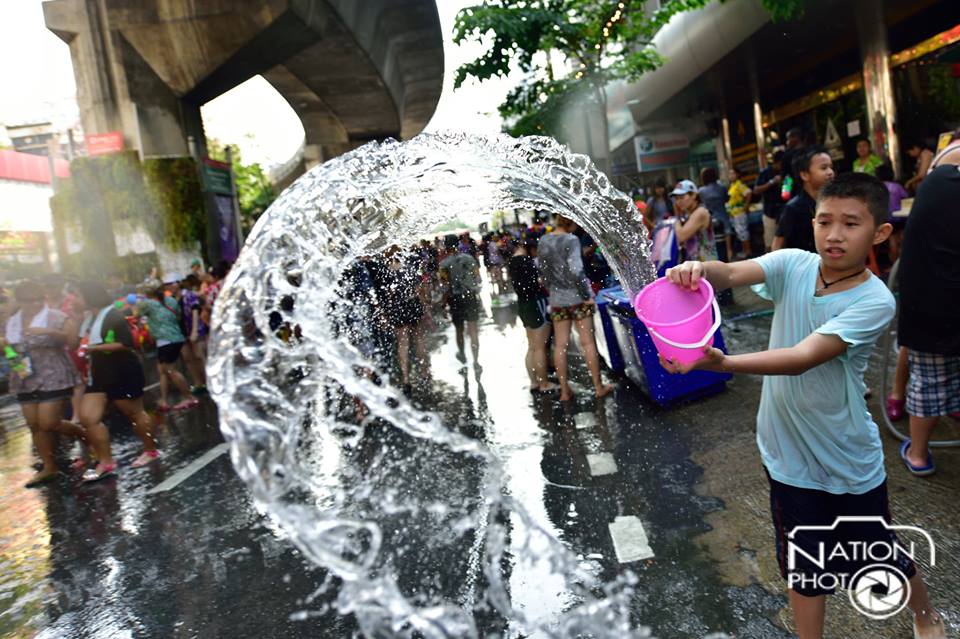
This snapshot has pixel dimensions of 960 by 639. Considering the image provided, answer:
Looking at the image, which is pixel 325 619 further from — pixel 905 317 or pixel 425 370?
pixel 425 370

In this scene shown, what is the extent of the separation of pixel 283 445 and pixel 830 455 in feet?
6.07

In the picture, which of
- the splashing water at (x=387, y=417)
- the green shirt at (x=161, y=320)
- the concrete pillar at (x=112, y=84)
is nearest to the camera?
the splashing water at (x=387, y=417)

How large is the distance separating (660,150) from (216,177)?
13.0 metres

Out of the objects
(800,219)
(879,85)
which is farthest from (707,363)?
(879,85)

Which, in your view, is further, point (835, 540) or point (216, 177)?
point (216, 177)

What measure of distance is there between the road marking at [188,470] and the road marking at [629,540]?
4179 mm

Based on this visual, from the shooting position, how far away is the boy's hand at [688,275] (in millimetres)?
2330

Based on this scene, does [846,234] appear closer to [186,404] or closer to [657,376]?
[657,376]

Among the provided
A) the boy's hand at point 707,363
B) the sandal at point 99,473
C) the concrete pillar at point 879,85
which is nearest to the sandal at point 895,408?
the boy's hand at point 707,363

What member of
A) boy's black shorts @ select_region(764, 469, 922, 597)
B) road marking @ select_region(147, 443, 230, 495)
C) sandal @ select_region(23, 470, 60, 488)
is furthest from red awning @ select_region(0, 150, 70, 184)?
boy's black shorts @ select_region(764, 469, 922, 597)

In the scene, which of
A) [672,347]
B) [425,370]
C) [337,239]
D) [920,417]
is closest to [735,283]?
[672,347]

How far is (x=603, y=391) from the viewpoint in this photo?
6.90 m

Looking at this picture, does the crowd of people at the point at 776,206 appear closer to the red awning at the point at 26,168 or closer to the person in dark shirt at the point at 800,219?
the person in dark shirt at the point at 800,219

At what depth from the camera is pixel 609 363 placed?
7.60 metres
